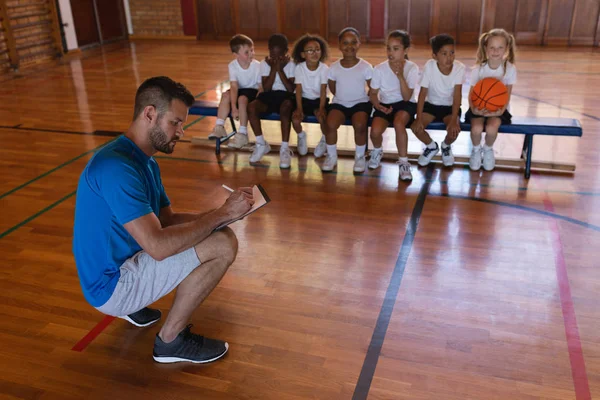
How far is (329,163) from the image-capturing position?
14.2 ft

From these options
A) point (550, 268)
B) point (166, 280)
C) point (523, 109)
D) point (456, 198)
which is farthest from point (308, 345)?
point (523, 109)

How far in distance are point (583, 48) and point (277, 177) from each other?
7.75m

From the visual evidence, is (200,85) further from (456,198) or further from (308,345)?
(308,345)

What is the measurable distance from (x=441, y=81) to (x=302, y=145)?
1248 mm

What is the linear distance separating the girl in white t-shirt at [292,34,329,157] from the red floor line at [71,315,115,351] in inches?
89.9

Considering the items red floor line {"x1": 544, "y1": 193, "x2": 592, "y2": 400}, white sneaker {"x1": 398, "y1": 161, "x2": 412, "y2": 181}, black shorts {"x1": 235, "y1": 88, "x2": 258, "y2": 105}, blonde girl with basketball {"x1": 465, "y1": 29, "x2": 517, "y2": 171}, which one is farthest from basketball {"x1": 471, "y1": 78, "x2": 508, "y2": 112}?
black shorts {"x1": 235, "y1": 88, "x2": 258, "y2": 105}

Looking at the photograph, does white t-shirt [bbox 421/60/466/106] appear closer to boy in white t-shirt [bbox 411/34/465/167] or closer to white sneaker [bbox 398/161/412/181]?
boy in white t-shirt [bbox 411/34/465/167]

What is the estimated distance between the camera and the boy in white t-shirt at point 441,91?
4.06 m

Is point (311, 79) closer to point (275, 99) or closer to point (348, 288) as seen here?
point (275, 99)

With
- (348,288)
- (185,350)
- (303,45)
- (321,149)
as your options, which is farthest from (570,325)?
(303,45)

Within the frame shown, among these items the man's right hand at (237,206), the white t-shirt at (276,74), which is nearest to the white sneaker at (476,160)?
the white t-shirt at (276,74)

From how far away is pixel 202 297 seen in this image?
7.25ft

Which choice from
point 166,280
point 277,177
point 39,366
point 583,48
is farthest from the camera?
point 583,48

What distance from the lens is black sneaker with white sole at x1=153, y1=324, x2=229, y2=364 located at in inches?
89.0
